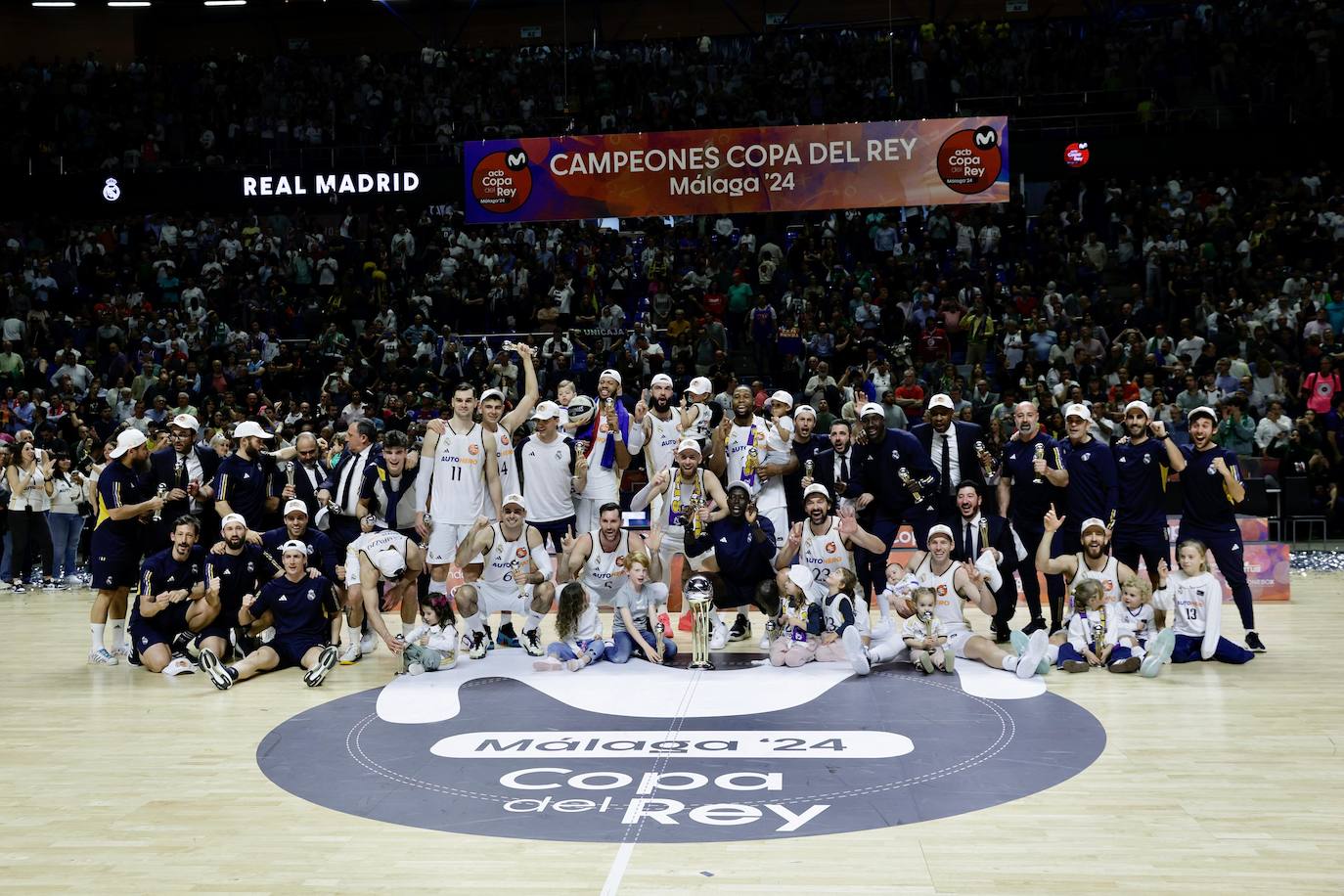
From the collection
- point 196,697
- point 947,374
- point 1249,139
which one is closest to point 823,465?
point 196,697

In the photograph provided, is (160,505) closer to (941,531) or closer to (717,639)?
(717,639)

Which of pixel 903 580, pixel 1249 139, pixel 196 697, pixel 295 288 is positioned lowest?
pixel 196 697

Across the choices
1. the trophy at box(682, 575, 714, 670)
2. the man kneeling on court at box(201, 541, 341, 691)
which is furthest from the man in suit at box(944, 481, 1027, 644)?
the man kneeling on court at box(201, 541, 341, 691)

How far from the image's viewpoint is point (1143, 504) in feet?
34.6

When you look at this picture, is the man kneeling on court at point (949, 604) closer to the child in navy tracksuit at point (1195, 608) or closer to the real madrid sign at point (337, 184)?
the child in navy tracksuit at point (1195, 608)

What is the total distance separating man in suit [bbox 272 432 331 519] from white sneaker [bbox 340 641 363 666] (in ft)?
4.32

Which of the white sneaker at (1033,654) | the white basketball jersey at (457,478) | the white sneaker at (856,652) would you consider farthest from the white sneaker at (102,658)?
the white sneaker at (1033,654)

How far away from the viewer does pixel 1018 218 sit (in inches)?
902

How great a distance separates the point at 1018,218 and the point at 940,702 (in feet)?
52.9

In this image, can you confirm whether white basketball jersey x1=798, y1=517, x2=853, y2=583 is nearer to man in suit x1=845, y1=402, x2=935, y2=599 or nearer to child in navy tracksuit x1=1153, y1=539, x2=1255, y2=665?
man in suit x1=845, y1=402, x2=935, y2=599

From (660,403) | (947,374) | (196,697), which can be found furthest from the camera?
(947,374)

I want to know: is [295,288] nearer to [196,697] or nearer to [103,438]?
[103,438]

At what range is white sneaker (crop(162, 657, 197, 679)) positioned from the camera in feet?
33.2

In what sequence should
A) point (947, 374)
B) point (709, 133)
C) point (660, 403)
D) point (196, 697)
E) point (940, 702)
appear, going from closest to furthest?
point (940, 702) < point (196, 697) < point (660, 403) < point (947, 374) < point (709, 133)
